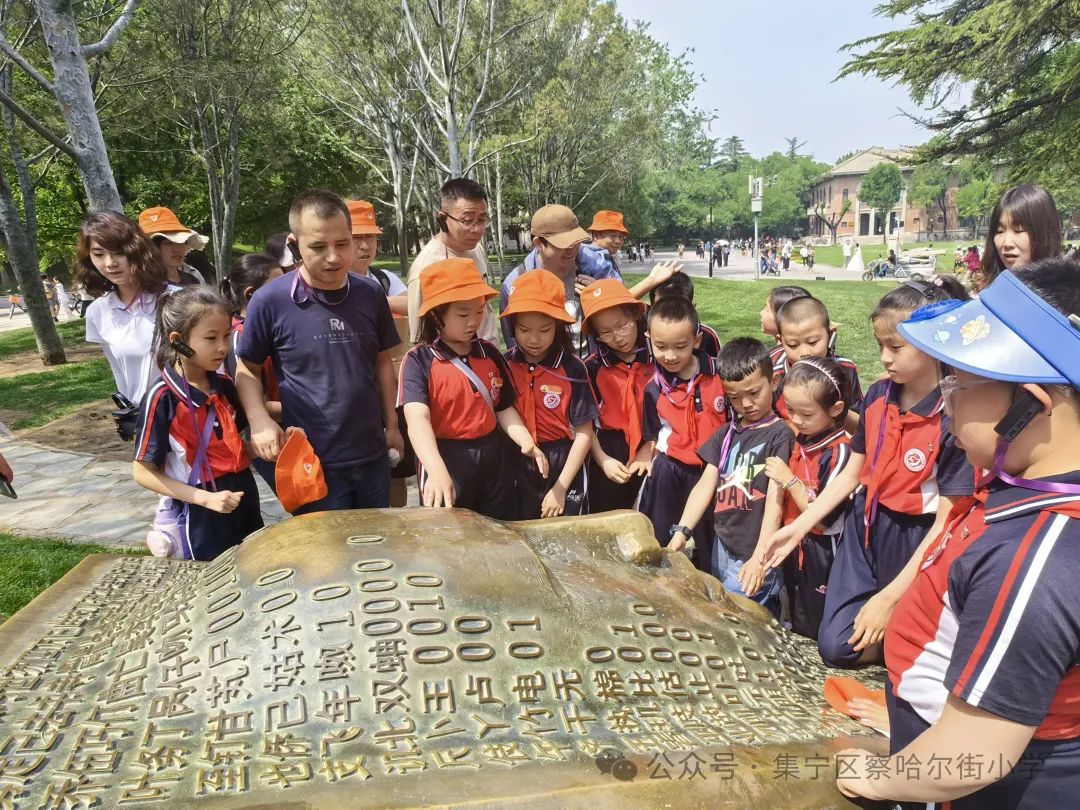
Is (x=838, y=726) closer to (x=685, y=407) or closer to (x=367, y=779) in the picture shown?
(x=367, y=779)

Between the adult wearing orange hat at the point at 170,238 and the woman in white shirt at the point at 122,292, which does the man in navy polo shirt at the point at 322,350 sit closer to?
the woman in white shirt at the point at 122,292

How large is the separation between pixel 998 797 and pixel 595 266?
3.33 metres

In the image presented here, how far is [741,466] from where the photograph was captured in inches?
109

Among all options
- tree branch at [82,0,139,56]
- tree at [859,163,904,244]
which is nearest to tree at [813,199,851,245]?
tree at [859,163,904,244]

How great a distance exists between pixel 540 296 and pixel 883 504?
1.44m

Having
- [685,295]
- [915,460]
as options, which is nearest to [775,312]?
[685,295]

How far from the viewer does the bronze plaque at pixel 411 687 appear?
150 centimetres

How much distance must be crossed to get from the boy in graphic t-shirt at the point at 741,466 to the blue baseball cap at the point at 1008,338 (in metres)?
1.41

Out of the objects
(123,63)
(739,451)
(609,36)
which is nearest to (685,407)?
(739,451)

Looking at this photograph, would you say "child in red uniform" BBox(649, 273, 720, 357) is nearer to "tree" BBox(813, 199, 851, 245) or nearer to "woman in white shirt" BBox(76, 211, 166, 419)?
"woman in white shirt" BBox(76, 211, 166, 419)

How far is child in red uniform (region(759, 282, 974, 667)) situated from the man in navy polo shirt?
159cm

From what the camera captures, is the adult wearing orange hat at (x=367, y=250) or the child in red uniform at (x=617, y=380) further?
the adult wearing orange hat at (x=367, y=250)

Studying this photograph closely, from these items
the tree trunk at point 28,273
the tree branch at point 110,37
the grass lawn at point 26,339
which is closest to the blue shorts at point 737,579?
the tree branch at point 110,37

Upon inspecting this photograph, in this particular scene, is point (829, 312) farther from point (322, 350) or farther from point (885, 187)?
point (885, 187)
